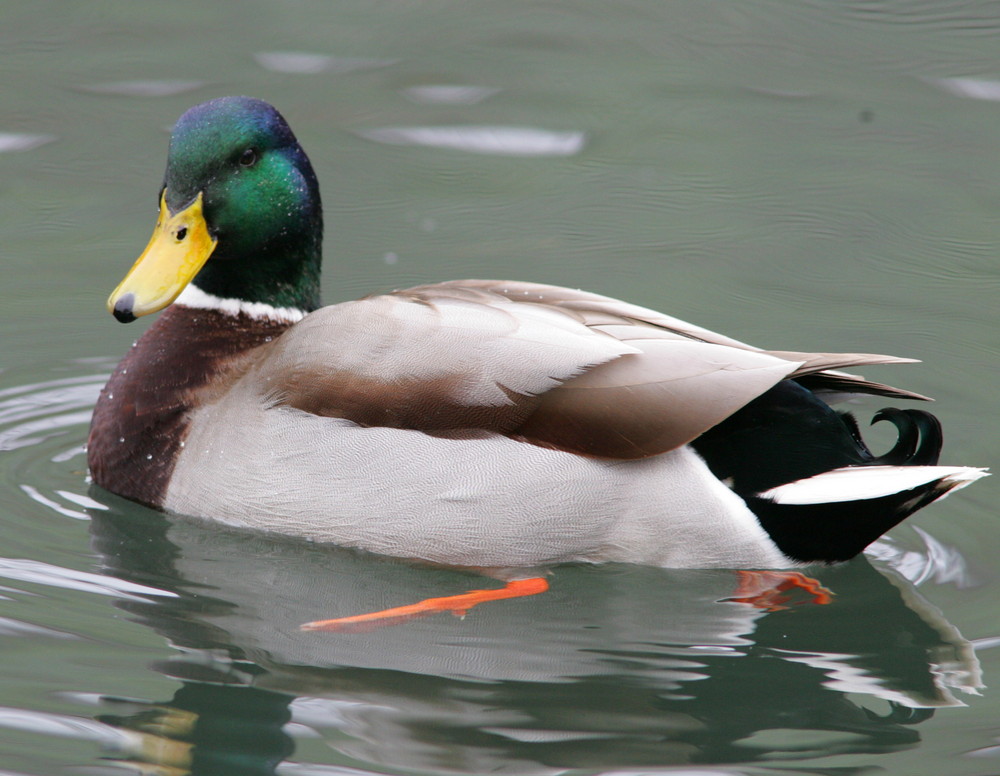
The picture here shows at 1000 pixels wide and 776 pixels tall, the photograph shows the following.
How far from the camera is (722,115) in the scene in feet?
26.0

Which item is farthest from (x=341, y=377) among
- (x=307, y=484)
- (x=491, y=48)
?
(x=491, y=48)

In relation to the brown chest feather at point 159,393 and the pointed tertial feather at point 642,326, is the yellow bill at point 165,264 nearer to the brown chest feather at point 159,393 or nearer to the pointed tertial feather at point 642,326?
the brown chest feather at point 159,393

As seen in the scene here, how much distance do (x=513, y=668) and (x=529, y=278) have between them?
2.85 m

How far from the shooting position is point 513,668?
3.92 meters

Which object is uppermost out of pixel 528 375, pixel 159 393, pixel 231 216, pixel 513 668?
pixel 231 216

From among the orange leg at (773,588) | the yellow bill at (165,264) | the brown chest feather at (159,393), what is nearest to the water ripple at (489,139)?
the brown chest feather at (159,393)

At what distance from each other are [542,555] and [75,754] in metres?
1.45

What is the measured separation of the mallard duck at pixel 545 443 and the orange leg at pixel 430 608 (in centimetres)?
7

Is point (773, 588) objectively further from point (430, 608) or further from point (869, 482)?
point (430, 608)

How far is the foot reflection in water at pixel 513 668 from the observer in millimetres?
3516

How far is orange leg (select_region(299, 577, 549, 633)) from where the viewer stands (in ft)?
13.6

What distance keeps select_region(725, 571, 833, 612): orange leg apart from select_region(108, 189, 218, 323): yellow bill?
1.90 metres

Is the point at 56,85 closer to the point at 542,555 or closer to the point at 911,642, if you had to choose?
the point at 542,555

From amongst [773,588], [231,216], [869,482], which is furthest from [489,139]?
[869,482]
